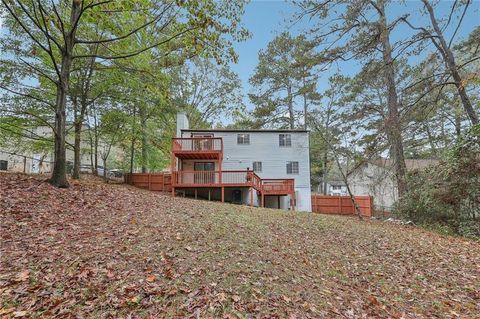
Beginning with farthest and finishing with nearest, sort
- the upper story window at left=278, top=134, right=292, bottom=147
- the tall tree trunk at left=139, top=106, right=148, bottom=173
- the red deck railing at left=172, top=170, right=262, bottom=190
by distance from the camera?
the upper story window at left=278, top=134, right=292, bottom=147
the tall tree trunk at left=139, top=106, right=148, bottom=173
the red deck railing at left=172, top=170, right=262, bottom=190

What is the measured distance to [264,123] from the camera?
78.9ft

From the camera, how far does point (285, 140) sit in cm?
2002

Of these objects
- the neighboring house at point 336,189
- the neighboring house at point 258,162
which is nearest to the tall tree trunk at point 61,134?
the neighboring house at point 258,162

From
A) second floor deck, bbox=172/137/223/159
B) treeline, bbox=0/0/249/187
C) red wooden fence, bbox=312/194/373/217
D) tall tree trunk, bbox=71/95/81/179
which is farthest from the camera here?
red wooden fence, bbox=312/194/373/217

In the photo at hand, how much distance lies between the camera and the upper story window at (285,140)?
65.5 ft

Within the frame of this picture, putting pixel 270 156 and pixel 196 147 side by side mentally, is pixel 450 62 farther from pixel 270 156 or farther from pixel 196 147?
pixel 196 147

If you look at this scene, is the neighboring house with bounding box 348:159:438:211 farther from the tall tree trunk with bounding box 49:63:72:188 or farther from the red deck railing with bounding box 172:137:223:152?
the tall tree trunk with bounding box 49:63:72:188

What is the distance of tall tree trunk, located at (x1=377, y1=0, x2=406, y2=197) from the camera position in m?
11.4

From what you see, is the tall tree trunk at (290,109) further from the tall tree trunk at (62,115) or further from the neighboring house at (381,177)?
the tall tree trunk at (62,115)

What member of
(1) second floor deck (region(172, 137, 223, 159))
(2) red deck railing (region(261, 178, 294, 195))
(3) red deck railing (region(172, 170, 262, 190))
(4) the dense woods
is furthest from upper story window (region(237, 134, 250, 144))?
(4) the dense woods

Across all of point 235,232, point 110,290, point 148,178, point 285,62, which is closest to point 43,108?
point 148,178

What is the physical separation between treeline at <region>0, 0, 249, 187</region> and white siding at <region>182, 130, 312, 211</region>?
18.3 ft

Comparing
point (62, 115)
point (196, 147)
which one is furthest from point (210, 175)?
point (62, 115)

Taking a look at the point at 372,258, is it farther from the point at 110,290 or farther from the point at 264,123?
the point at 264,123
